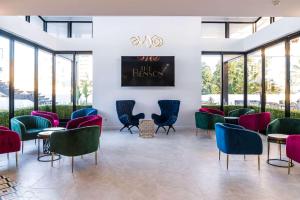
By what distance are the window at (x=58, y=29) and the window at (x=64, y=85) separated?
30.7 inches

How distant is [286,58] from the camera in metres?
6.74

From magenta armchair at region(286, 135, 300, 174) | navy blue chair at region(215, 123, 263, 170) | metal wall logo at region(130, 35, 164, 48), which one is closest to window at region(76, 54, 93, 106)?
metal wall logo at region(130, 35, 164, 48)

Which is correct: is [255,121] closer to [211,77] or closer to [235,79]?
[235,79]

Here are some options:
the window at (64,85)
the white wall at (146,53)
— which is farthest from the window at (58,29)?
the white wall at (146,53)

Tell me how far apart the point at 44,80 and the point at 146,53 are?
375cm

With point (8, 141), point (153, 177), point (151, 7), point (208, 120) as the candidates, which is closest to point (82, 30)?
point (151, 7)

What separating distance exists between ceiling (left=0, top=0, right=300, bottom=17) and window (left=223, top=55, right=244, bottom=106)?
180 inches

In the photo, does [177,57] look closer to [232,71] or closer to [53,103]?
[232,71]

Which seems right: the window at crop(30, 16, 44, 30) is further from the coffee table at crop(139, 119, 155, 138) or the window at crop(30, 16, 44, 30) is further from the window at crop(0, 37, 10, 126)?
the coffee table at crop(139, 119, 155, 138)

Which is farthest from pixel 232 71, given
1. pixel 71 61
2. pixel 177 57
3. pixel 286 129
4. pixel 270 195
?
pixel 270 195

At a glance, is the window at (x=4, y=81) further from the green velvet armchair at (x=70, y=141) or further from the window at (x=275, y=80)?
the window at (x=275, y=80)

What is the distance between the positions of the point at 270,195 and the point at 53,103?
800 cm

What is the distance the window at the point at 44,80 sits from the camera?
8.30 meters

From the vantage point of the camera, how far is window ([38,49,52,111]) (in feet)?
27.2
